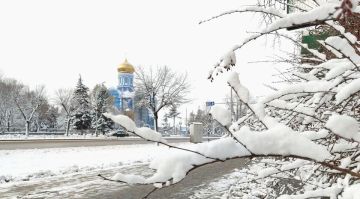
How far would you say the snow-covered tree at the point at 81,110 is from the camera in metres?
63.2

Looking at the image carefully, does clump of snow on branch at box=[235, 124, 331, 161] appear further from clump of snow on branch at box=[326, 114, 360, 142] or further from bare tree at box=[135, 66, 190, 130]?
bare tree at box=[135, 66, 190, 130]

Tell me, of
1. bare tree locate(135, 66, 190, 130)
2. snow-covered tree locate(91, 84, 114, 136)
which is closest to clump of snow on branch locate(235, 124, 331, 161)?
bare tree locate(135, 66, 190, 130)

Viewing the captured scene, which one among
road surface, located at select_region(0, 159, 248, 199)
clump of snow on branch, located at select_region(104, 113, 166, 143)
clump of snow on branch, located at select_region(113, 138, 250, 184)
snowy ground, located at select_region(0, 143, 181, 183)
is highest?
clump of snow on branch, located at select_region(104, 113, 166, 143)

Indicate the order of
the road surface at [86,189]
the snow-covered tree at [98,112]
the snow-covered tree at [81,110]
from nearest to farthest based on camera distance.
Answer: the road surface at [86,189] → the snow-covered tree at [98,112] → the snow-covered tree at [81,110]

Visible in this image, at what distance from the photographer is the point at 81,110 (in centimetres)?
6394

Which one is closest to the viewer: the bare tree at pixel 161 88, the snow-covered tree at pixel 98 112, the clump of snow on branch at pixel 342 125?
the clump of snow on branch at pixel 342 125

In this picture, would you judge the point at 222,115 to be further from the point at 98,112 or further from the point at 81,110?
the point at 81,110

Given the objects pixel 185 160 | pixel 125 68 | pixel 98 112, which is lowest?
pixel 185 160

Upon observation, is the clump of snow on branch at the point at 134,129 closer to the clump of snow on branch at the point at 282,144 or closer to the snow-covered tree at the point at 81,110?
the clump of snow on branch at the point at 282,144

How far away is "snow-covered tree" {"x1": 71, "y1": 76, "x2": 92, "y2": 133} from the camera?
63219 millimetres

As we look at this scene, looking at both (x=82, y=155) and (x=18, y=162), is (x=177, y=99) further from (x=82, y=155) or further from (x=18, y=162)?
(x=18, y=162)

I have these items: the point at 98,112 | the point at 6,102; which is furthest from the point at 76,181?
the point at 6,102

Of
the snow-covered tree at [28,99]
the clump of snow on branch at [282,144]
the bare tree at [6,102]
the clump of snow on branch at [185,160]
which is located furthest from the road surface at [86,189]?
the bare tree at [6,102]

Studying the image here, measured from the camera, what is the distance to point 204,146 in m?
1.12
